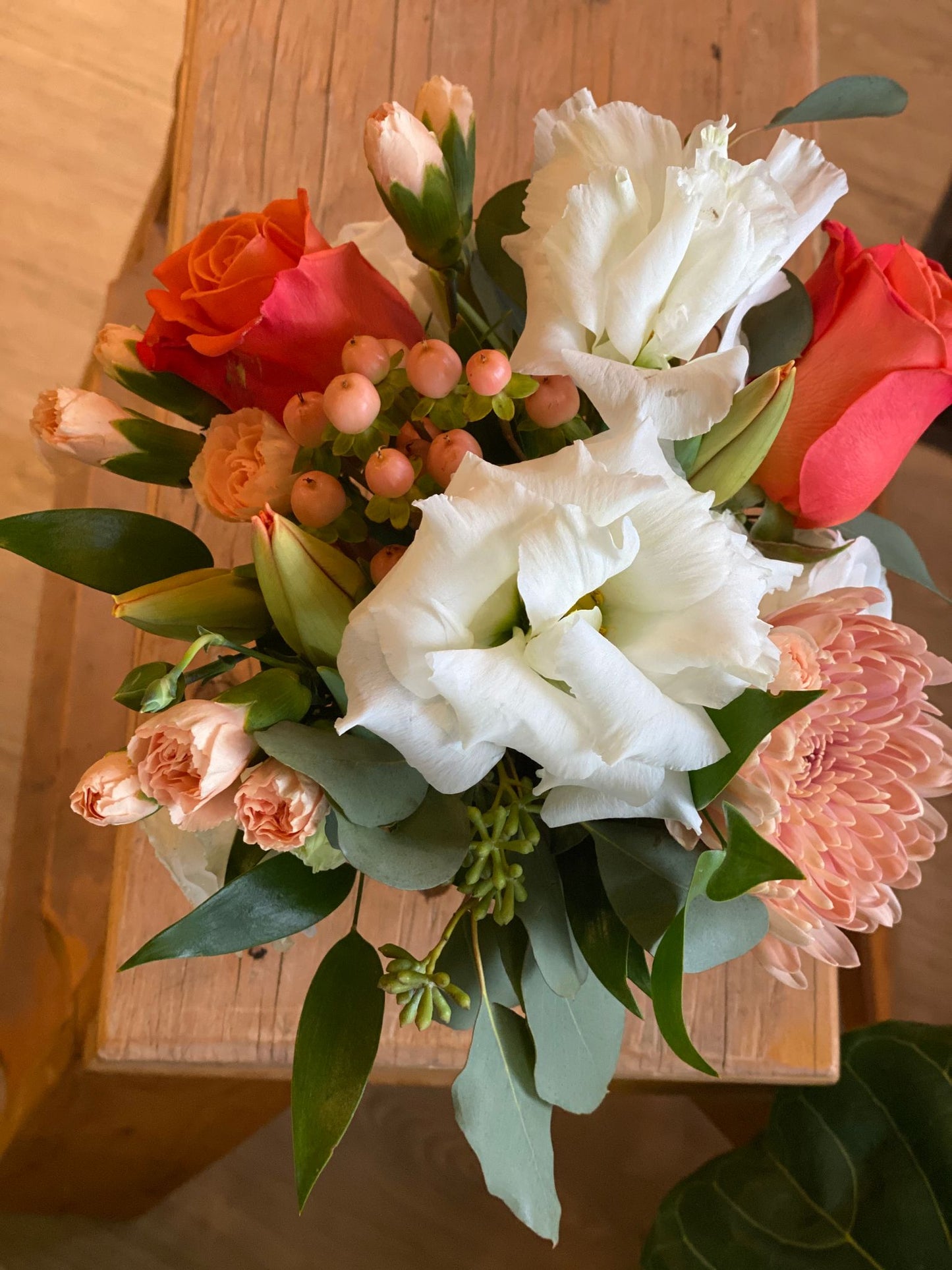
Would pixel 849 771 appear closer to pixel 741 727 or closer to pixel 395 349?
pixel 741 727

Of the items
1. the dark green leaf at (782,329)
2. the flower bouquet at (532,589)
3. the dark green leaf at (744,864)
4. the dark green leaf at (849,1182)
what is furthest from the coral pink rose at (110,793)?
the dark green leaf at (849,1182)

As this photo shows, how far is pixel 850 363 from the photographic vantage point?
45 cm

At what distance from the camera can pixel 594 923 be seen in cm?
46

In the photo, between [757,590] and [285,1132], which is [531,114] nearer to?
[757,590]

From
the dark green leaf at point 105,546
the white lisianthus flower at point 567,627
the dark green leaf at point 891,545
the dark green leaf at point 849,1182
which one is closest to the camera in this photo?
the white lisianthus flower at point 567,627

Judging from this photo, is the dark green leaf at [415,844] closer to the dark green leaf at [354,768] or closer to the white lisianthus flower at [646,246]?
the dark green leaf at [354,768]

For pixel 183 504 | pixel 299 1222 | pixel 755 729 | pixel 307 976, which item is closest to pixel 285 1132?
pixel 299 1222

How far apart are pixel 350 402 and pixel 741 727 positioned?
0.18m

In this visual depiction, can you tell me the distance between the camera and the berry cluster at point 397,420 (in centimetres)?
39

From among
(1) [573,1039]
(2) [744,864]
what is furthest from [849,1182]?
(2) [744,864]

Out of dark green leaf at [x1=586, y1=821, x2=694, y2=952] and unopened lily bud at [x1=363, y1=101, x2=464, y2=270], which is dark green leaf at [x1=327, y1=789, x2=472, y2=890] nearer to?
dark green leaf at [x1=586, y1=821, x2=694, y2=952]

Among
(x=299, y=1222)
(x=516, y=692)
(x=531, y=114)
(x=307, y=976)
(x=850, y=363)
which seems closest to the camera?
(x=516, y=692)

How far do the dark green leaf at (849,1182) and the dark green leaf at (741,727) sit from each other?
2.22 feet

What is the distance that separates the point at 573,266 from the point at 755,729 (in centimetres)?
18
